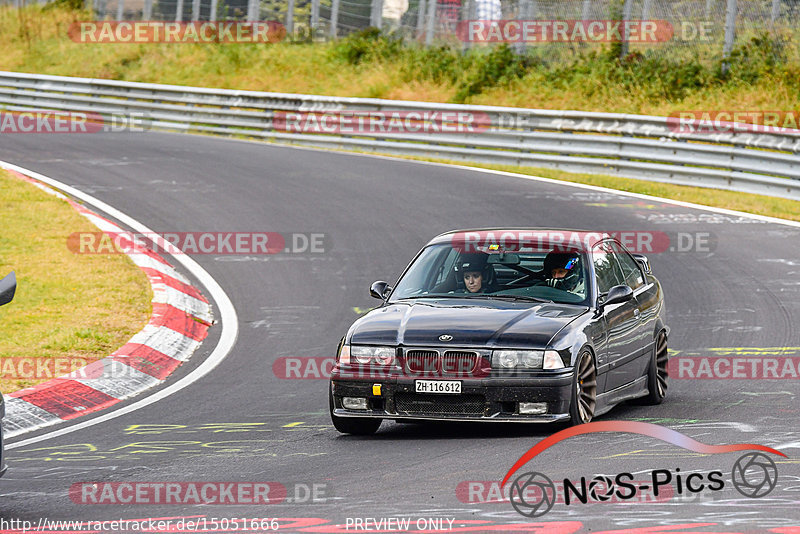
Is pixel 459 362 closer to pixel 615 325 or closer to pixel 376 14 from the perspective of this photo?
pixel 615 325

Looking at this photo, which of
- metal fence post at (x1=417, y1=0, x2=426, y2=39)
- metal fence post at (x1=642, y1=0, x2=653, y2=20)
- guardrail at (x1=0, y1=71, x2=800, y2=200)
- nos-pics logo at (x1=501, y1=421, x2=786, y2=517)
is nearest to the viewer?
nos-pics logo at (x1=501, y1=421, x2=786, y2=517)

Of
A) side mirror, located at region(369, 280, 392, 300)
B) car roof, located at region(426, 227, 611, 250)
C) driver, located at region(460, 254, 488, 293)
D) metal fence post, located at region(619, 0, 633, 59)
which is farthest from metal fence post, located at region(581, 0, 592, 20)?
side mirror, located at region(369, 280, 392, 300)

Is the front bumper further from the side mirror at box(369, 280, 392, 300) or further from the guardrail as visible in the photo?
the guardrail

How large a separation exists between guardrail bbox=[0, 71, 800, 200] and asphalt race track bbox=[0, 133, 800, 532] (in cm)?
177

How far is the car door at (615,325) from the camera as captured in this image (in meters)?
8.96

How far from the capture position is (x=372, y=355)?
832cm

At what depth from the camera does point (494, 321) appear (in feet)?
27.4

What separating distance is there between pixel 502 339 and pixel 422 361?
22.0 inches

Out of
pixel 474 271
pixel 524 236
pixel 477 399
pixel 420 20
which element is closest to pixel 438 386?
pixel 477 399

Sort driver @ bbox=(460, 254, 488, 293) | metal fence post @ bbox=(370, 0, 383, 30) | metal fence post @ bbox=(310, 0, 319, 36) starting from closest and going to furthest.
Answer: driver @ bbox=(460, 254, 488, 293) < metal fence post @ bbox=(370, 0, 383, 30) < metal fence post @ bbox=(310, 0, 319, 36)

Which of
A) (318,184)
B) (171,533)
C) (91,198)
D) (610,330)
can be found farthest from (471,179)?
(171,533)

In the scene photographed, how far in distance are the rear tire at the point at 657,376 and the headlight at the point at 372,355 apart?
259 cm

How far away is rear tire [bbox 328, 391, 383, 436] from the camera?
27.7ft

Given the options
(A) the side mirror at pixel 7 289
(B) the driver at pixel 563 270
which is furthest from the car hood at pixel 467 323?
(A) the side mirror at pixel 7 289
